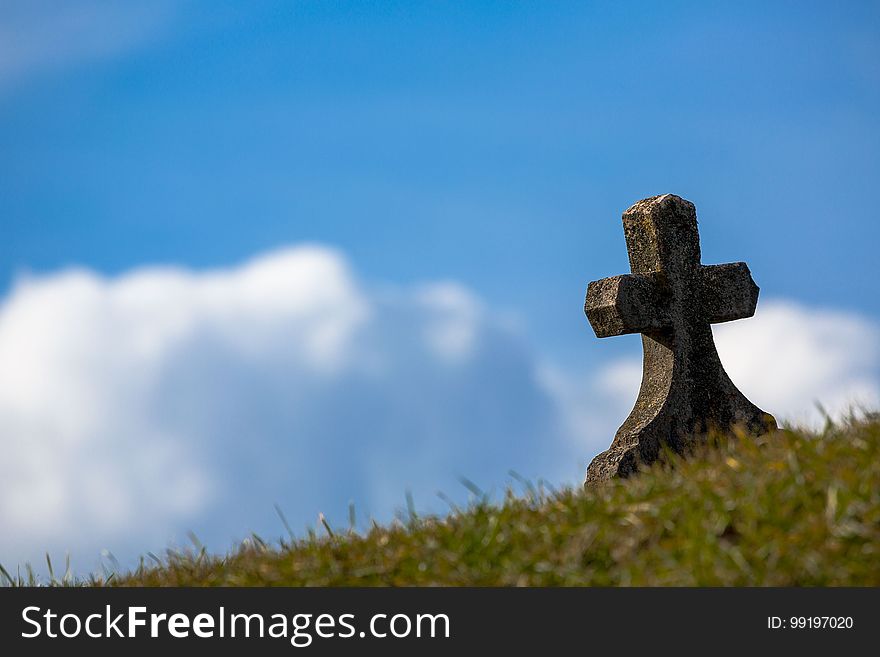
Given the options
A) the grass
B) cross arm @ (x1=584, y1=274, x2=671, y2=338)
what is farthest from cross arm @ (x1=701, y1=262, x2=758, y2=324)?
the grass

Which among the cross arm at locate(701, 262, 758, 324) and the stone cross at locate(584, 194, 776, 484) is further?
the cross arm at locate(701, 262, 758, 324)

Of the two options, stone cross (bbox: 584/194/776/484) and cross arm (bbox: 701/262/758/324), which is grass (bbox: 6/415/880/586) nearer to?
stone cross (bbox: 584/194/776/484)

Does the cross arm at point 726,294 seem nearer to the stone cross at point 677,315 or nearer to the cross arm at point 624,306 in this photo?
the stone cross at point 677,315

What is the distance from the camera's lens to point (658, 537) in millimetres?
4660

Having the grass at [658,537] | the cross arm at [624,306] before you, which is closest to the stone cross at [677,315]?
the cross arm at [624,306]

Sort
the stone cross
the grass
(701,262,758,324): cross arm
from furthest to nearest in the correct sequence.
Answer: (701,262,758,324): cross arm, the stone cross, the grass

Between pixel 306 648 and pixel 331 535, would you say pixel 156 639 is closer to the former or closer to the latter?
pixel 306 648

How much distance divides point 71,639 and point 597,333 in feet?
18.1

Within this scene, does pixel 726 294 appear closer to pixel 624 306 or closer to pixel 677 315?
pixel 677 315

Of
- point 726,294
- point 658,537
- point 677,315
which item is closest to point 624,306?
point 677,315

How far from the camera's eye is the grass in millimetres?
4250

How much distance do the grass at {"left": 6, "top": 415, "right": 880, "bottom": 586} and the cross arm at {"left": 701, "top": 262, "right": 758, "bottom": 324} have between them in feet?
11.0

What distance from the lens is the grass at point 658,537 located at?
167 inches

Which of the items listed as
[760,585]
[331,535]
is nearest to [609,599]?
[760,585]
